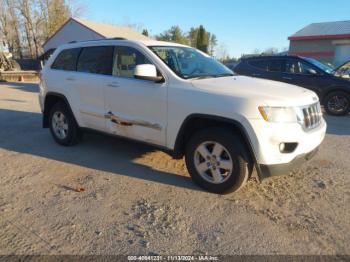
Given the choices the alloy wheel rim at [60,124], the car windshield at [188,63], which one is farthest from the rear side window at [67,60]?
the car windshield at [188,63]

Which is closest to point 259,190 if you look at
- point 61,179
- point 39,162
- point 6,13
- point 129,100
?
point 129,100

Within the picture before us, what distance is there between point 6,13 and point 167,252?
57969 mm

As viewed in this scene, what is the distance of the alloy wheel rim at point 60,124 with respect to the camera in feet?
18.9

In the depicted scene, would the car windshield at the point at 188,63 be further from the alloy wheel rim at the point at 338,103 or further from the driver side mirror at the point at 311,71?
the alloy wheel rim at the point at 338,103

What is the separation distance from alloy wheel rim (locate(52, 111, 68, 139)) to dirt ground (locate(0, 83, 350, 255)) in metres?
0.48

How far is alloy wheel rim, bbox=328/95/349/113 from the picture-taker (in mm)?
9352

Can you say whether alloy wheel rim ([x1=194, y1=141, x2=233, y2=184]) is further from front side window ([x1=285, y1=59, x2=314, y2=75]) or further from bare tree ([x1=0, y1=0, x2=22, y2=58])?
bare tree ([x1=0, y1=0, x2=22, y2=58])

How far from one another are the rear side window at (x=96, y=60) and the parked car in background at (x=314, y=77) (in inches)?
253

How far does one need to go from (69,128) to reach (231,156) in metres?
3.22

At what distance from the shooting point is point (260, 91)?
12.3 feet

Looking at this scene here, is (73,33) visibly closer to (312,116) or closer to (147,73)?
(147,73)

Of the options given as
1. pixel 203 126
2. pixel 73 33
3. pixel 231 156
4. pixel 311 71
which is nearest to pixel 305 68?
pixel 311 71

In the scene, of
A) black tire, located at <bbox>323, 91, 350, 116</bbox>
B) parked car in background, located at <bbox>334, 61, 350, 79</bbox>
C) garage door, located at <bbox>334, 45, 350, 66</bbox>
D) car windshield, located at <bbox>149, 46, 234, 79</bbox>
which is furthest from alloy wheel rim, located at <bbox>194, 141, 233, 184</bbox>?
garage door, located at <bbox>334, 45, 350, 66</bbox>

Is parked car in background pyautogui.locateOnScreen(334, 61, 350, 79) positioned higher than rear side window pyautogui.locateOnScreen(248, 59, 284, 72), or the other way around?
rear side window pyautogui.locateOnScreen(248, 59, 284, 72)
